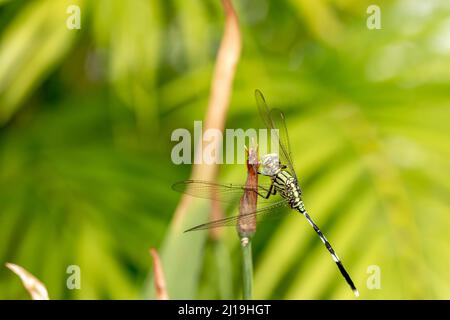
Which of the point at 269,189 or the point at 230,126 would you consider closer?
the point at 269,189

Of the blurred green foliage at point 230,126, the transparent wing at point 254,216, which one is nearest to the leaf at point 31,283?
the transparent wing at point 254,216

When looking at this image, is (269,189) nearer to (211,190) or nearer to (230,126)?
(211,190)

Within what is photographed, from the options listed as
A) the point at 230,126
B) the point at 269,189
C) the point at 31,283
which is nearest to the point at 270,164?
the point at 269,189

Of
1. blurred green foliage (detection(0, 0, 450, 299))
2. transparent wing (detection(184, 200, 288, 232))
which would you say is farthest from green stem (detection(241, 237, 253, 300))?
blurred green foliage (detection(0, 0, 450, 299))

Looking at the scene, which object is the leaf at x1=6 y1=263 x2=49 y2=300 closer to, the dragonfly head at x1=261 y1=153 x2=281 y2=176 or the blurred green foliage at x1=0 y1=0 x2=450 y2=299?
the dragonfly head at x1=261 y1=153 x2=281 y2=176

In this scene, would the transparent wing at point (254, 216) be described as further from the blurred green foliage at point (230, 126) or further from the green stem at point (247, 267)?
the blurred green foliage at point (230, 126)

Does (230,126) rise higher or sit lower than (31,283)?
higher

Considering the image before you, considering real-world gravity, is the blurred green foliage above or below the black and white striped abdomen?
above
